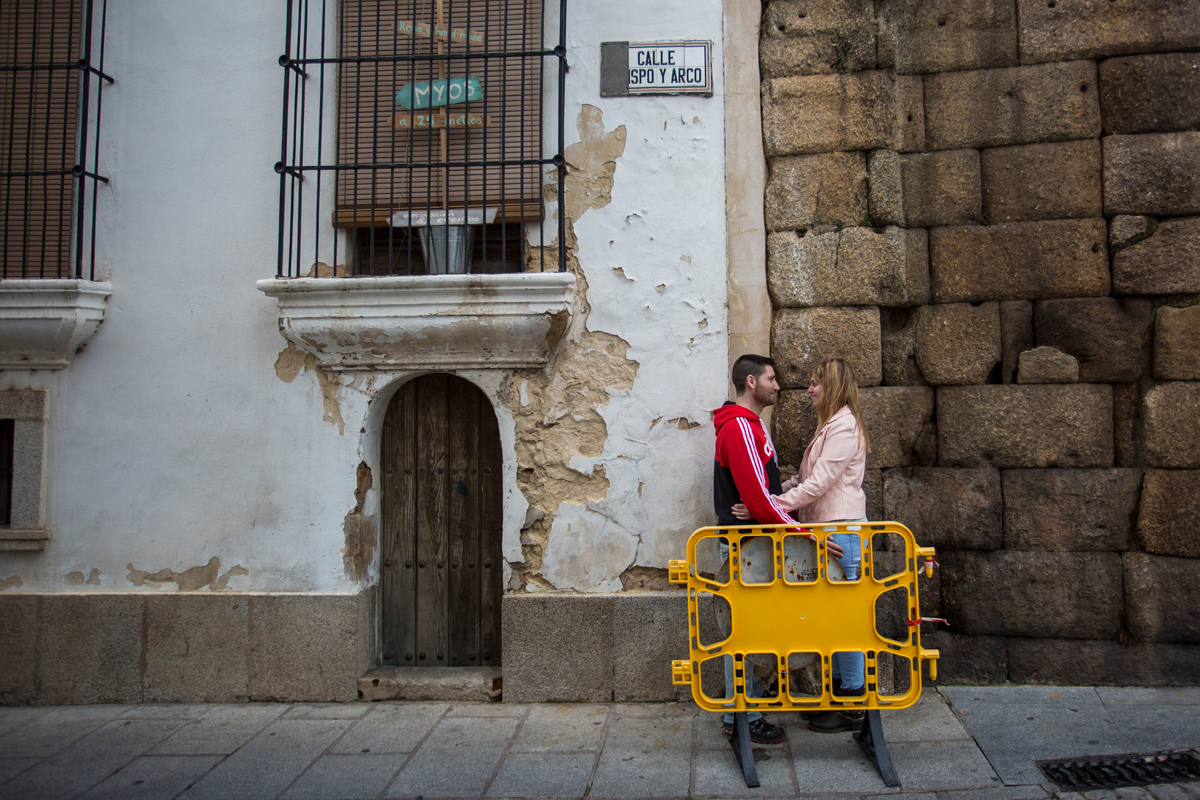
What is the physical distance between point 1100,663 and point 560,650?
275cm

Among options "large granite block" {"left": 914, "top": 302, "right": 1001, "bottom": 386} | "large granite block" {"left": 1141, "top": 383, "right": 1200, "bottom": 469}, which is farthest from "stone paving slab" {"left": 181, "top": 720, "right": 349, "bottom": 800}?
"large granite block" {"left": 1141, "top": 383, "right": 1200, "bottom": 469}

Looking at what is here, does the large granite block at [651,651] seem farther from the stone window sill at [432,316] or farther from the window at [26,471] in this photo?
the window at [26,471]

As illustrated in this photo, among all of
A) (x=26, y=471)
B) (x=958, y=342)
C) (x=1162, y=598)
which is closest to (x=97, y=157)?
(x=26, y=471)

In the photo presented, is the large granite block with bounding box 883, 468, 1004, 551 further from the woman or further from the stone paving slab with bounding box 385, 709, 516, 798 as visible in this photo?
the stone paving slab with bounding box 385, 709, 516, 798

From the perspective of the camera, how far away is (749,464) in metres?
3.47

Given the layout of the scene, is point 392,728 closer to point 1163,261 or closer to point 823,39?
point 823,39

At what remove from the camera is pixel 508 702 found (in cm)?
414

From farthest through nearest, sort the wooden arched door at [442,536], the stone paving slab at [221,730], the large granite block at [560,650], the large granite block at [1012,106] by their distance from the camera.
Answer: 1. the wooden arched door at [442,536]
2. the large granite block at [1012,106]
3. the large granite block at [560,650]
4. the stone paving slab at [221,730]

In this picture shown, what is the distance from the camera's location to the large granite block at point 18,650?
4.28 m

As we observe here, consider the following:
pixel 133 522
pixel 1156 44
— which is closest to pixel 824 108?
pixel 1156 44

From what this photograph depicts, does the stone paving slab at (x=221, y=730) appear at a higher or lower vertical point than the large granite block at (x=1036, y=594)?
lower

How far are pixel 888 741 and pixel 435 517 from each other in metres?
2.57

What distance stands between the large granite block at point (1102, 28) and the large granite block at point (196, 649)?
5.16 m

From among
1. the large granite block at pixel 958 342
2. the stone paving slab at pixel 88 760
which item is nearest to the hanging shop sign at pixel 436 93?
the large granite block at pixel 958 342
